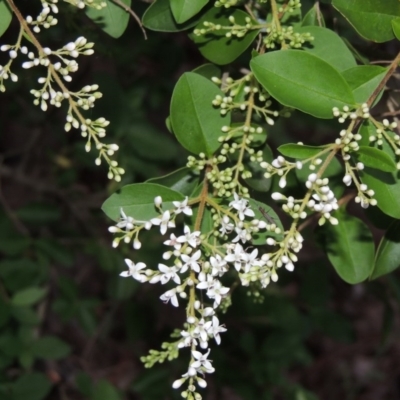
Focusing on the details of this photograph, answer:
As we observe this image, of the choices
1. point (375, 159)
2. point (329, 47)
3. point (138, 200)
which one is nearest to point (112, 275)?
point (138, 200)

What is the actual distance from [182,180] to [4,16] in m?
0.71

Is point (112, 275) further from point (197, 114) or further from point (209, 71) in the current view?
point (197, 114)

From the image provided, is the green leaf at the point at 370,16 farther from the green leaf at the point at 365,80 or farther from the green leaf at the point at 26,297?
the green leaf at the point at 26,297

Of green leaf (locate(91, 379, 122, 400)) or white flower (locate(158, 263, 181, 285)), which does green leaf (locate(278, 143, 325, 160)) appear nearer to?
white flower (locate(158, 263, 181, 285))

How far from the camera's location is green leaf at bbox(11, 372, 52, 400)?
3420 millimetres

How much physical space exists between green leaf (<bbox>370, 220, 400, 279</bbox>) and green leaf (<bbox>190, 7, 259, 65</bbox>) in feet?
2.43

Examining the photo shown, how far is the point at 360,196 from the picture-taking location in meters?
1.83

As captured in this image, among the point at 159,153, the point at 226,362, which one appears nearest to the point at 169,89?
the point at 159,153

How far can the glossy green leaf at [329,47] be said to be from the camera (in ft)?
6.58

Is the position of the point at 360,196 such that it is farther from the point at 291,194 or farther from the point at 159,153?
the point at 159,153

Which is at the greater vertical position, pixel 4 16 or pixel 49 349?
pixel 4 16

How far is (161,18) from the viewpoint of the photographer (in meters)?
2.16

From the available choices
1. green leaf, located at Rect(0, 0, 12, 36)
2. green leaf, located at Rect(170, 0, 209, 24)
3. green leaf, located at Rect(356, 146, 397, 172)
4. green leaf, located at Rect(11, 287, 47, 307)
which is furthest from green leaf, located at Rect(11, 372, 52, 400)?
green leaf, located at Rect(356, 146, 397, 172)

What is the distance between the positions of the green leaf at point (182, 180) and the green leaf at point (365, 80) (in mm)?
564
